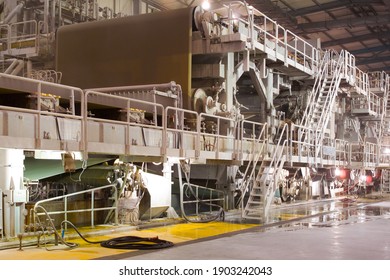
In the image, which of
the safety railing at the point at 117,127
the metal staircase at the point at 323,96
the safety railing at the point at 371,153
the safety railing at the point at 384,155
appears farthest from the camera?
the safety railing at the point at 384,155

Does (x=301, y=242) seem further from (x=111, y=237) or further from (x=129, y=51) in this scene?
(x=129, y=51)

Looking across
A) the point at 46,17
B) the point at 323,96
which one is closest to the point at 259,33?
the point at 323,96

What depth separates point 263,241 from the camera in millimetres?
10836

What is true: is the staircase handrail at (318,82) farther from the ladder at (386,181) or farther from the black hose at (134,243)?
the ladder at (386,181)

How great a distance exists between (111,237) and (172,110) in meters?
3.36

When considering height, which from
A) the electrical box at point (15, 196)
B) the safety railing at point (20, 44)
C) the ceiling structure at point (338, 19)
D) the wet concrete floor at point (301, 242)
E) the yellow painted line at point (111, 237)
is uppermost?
the ceiling structure at point (338, 19)

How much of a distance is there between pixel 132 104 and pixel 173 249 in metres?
3.80

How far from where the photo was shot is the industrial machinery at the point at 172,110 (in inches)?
369

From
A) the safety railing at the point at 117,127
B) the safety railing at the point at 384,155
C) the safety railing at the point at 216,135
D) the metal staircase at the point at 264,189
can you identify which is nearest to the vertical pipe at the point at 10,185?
the safety railing at the point at 117,127

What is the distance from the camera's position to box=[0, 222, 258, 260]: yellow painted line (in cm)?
876

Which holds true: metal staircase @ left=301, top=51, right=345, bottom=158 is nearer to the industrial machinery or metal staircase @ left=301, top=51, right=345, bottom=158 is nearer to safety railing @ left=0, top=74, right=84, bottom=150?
the industrial machinery

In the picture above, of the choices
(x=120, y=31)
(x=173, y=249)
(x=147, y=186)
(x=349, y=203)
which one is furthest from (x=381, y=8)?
(x=173, y=249)

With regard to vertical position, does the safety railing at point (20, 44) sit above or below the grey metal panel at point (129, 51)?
above

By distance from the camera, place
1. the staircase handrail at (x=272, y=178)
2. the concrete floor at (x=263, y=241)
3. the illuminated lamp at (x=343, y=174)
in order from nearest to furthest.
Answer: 1. the concrete floor at (x=263, y=241)
2. the staircase handrail at (x=272, y=178)
3. the illuminated lamp at (x=343, y=174)
